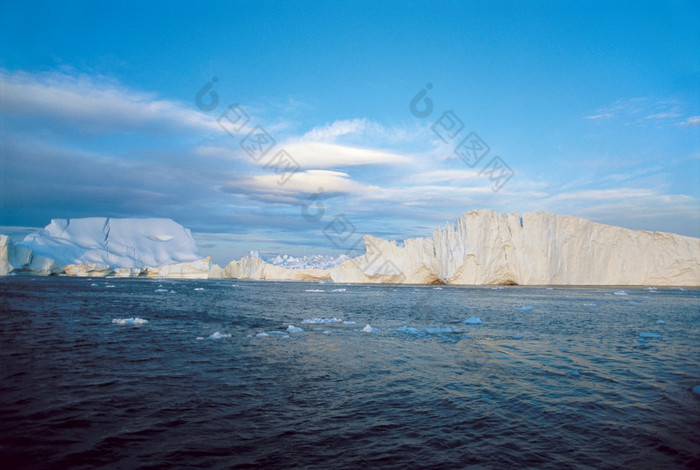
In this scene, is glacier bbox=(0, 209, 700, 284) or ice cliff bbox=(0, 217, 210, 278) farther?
ice cliff bbox=(0, 217, 210, 278)

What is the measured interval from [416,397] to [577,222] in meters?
47.1

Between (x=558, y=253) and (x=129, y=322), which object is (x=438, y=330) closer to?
(x=129, y=322)

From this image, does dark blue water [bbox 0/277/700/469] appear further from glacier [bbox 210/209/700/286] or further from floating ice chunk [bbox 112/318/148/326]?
glacier [bbox 210/209/700/286]

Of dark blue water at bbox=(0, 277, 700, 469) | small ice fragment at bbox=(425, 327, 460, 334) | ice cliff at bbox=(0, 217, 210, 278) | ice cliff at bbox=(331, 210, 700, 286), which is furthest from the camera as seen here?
ice cliff at bbox=(0, 217, 210, 278)

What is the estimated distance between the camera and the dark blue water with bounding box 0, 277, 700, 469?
14.0 ft

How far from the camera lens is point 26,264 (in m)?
64.6

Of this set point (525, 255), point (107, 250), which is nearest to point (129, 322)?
point (525, 255)

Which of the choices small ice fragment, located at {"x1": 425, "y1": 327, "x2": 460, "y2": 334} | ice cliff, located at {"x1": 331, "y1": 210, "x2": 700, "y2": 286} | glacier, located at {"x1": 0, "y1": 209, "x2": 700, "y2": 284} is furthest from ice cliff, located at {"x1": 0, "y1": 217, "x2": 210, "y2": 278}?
small ice fragment, located at {"x1": 425, "y1": 327, "x2": 460, "y2": 334}

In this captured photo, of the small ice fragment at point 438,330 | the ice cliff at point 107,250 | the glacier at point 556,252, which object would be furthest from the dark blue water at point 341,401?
the ice cliff at point 107,250

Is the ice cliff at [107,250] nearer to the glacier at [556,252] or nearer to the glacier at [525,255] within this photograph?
the glacier at [525,255]

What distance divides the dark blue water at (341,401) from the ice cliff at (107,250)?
65.9 m

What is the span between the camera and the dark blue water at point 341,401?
4.27m

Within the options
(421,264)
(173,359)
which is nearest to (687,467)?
(173,359)

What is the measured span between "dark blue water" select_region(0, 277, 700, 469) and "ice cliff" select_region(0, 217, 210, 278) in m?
65.9
